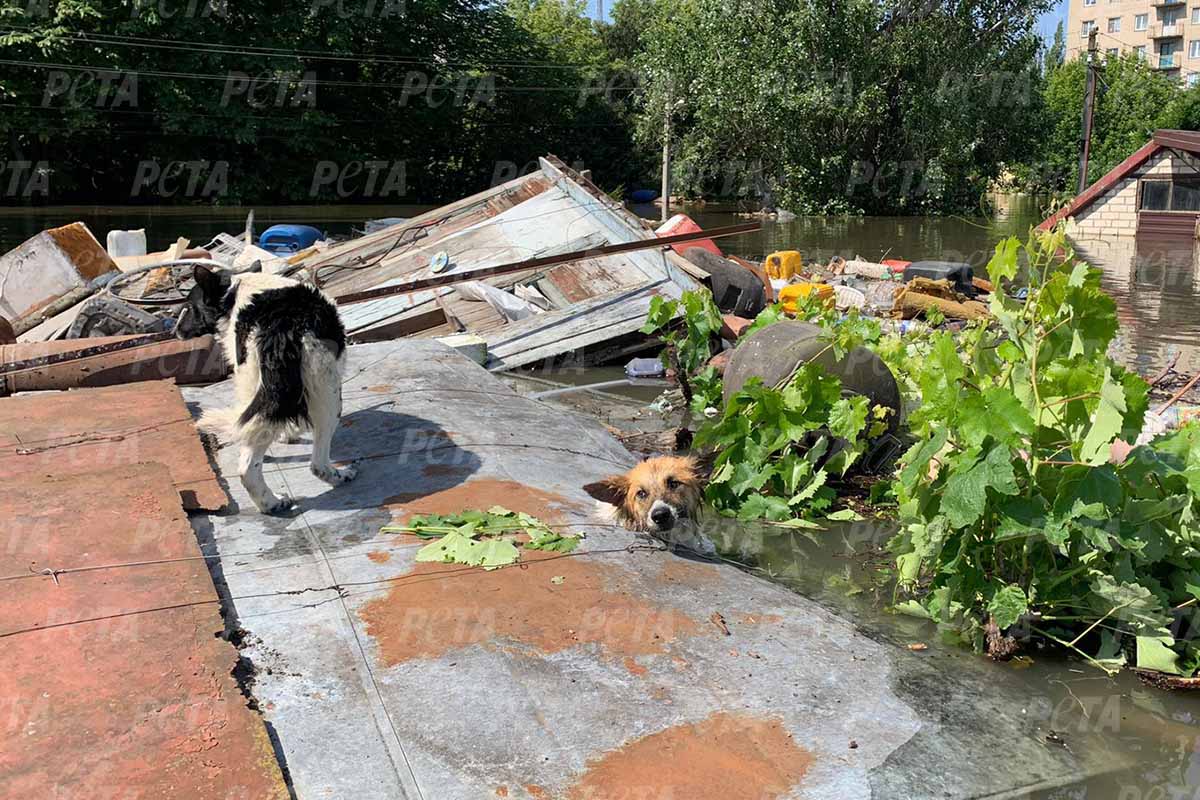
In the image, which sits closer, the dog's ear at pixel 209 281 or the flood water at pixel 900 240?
the dog's ear at pixel 209 281

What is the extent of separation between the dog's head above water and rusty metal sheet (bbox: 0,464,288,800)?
2372 mm

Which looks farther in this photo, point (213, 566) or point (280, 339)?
point (280, 339)

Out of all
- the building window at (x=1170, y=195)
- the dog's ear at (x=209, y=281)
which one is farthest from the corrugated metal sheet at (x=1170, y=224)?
the dog's ear at (x=209, y=281)

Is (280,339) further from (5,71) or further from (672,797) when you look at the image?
(5,71)

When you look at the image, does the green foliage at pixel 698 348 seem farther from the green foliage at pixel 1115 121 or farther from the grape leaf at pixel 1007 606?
the green foliage at pixel 1115 121

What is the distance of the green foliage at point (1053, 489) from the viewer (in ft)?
16.0

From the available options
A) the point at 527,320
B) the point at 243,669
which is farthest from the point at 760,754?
the point at 527,320

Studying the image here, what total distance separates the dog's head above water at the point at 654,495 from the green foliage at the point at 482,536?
0.50m

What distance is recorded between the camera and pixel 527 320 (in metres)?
13.3

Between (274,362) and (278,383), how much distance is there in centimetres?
12

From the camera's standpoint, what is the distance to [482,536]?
5.28 m

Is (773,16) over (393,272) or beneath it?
over

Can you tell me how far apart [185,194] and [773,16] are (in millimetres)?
25592

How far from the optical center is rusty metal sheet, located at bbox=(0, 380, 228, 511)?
5469 mm
